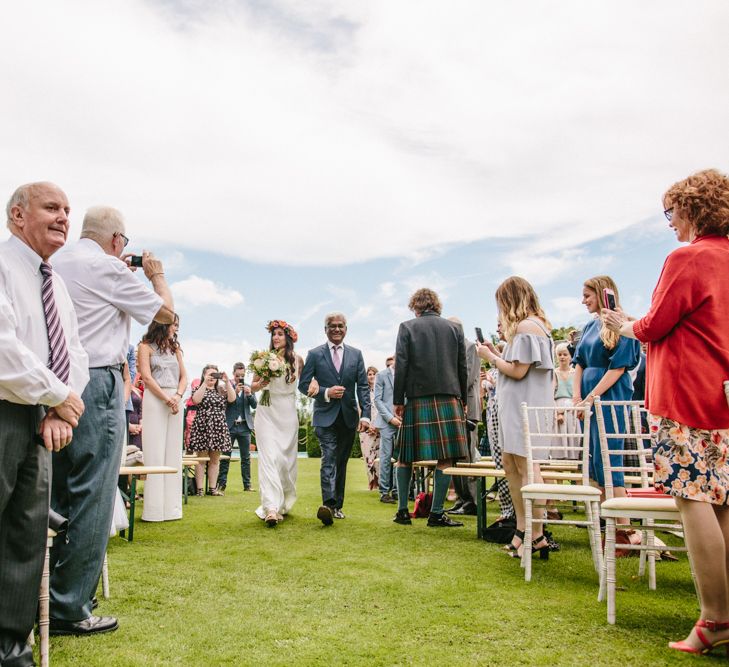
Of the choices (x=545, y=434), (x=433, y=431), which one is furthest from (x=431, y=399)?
(x=545, y=434)

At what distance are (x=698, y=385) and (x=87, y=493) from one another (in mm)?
2977

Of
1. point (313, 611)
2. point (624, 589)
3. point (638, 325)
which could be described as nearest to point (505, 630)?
point (313, 611)

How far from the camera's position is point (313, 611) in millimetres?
3820

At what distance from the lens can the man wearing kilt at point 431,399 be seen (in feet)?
22.8

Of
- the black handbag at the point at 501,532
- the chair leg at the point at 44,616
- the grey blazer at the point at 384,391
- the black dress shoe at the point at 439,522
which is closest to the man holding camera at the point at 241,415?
the grey blazer at the point at 384,391

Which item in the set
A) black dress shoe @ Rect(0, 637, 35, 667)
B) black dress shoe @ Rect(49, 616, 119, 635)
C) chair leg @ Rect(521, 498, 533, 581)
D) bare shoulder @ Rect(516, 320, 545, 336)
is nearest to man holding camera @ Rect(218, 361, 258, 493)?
bare shoulder @ Rect(516, 320, 545, 336)

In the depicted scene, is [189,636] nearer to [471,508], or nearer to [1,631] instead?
[1,631]

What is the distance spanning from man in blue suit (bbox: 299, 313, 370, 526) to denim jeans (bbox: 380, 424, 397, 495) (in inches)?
87.7

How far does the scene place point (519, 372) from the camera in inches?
214

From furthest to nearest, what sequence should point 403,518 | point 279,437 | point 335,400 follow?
point 335,400, point 279,437, point 403,518

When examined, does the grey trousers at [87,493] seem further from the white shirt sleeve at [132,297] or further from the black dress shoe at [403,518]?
the black dress shoe at [403,518]

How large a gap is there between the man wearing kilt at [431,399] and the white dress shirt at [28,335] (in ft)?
14.4

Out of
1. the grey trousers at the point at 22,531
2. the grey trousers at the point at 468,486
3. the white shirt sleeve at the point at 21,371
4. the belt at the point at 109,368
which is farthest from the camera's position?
the grey trousers at the point at 468,486

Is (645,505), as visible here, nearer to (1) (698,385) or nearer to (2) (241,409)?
(1) (698,385)
